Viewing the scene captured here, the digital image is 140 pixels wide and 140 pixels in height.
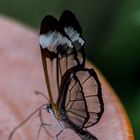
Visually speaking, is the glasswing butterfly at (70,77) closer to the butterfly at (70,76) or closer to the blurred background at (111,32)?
the butterfly at (70,76)

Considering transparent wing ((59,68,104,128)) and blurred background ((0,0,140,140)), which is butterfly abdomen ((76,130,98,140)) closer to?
transparent wing ((59,68,104,128))

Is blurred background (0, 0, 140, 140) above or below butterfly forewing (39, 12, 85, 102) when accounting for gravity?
below

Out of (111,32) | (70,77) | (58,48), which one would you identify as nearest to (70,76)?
(70,77)

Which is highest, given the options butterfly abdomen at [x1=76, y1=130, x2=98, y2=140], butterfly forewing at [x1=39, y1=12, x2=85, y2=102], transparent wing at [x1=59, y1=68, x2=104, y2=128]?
butterfly forewing at [x1=39, y1=12, x2=85, y2=102]

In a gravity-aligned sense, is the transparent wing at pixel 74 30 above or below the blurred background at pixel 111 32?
above

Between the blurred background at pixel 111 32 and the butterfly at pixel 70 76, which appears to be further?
the blurred background at pixel 111 32

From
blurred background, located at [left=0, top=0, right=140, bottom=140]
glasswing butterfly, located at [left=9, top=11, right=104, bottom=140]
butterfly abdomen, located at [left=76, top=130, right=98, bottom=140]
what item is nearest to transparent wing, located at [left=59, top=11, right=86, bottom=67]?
glasswing butterfly, located at [left=9, top=11, right=104, bottom=140]

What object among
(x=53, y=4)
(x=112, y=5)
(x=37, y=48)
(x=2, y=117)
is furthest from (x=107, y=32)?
(x=2, y=117)

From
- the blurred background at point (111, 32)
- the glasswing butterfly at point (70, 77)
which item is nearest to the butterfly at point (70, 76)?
the glasswing butterfly at point (70, 77)
